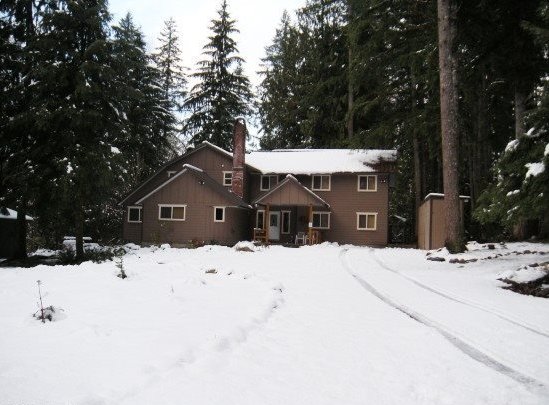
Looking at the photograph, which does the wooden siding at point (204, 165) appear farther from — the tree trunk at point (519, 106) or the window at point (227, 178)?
the tree trunk at point (519, 106)

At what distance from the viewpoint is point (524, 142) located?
→ 821cm

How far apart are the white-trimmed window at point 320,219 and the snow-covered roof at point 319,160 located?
3.28 metres

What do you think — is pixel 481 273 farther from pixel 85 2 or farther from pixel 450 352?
pixel 85 2

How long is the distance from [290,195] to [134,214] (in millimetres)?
12401

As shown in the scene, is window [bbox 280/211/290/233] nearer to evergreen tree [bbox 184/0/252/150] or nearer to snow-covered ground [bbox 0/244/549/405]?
evergreen tree [bbox 184/0/252/150]

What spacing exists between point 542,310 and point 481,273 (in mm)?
4029

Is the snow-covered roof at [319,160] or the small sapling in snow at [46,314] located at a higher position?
the snow-covered roof at [319,160]

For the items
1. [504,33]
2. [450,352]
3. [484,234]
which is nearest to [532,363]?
[450,352]

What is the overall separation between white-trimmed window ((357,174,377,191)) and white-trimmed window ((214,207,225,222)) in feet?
34.2

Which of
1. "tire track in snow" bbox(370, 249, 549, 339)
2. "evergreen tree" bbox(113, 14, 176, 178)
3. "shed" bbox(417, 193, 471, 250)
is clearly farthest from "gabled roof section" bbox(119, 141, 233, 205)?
"tire track in snow" bbox(370, 249, 549, 339)

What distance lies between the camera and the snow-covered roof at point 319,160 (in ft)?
93.5

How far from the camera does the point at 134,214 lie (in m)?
29.4

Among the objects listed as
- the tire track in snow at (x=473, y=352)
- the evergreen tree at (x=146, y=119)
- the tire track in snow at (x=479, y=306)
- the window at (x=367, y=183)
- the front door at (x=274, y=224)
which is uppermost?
the evergreen tree at (x=146, y=119)

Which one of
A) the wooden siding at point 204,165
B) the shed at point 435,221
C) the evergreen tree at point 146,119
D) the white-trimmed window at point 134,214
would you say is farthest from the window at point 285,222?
the evergreen tree at point 146,119
